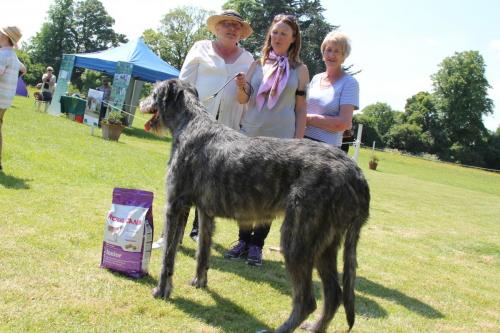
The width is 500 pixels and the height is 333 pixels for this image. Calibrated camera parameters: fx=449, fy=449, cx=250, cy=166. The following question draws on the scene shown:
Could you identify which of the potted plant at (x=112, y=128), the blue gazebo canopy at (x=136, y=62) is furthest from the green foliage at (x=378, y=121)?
the potted plant at (x=112, y=128)

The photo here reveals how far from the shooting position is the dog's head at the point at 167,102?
4.28 metres

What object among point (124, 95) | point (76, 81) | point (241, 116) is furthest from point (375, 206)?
point (76, 81)

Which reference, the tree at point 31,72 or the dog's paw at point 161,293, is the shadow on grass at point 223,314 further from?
the tree at point 31,72

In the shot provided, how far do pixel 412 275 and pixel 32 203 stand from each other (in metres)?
5.19

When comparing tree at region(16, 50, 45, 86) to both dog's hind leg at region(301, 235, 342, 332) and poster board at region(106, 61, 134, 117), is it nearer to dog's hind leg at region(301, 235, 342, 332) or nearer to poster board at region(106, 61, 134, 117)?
poster board at region(106, 61, 134, 117)

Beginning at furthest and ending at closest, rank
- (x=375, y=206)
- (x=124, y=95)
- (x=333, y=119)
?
1. (x=124, y=95)
2. (x=375, y=206)
3. (x=333, y=119)

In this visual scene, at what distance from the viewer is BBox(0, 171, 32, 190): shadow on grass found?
6781 millimetres

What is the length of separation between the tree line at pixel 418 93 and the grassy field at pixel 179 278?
53075 mm

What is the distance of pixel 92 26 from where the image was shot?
7062cm

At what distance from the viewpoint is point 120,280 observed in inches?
163

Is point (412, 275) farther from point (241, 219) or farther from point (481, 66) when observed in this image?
point (481, 66)

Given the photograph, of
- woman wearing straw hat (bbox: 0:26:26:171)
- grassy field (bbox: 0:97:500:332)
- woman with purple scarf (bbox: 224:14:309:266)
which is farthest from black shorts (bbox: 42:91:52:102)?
woman with purple scarf (bbox: 224:14:309:266)

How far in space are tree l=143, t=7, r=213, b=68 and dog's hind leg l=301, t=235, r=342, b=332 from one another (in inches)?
2412

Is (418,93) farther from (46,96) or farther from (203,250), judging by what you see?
(203,250)
